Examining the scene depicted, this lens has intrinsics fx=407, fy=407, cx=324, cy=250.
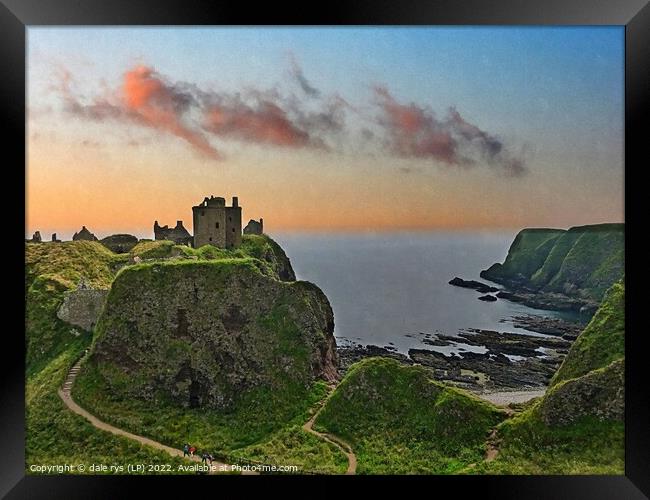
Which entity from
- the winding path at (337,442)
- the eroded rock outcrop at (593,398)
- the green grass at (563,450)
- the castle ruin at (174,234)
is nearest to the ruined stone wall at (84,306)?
the castle ruin at (174,234)

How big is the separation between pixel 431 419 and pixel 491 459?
825 millimetres

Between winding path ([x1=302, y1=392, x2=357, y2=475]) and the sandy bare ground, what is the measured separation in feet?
5.82

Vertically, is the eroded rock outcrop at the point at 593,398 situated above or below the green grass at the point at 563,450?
above

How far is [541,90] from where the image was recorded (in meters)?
5.00

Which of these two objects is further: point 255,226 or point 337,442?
point 255,226

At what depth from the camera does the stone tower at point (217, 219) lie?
5.26 meters

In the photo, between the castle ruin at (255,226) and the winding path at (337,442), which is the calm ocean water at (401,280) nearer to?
the castle ruin at (255,226)

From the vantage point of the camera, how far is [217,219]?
17.5 ft

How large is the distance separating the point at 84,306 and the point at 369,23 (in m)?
5.15

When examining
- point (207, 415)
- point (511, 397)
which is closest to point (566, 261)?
point (511, 397)

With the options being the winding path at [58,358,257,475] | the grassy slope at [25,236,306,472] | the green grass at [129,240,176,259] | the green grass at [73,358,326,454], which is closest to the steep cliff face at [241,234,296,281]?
the grassy slope at [25,236,306,472]

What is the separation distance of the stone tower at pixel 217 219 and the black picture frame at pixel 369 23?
6.46 feet

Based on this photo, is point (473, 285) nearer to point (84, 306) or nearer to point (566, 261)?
point (566, 261)

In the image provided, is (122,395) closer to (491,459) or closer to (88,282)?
(88,282)
